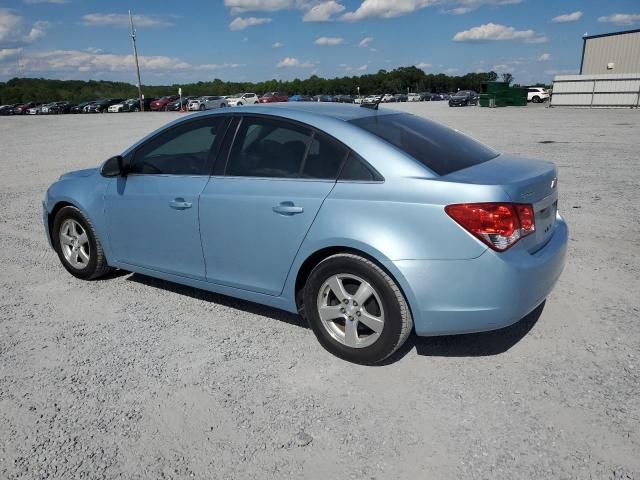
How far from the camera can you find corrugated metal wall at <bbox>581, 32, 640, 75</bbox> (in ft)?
146

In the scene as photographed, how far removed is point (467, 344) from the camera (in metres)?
3.62

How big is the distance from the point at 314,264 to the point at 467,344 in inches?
47.4

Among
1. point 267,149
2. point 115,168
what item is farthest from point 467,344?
point 115,168

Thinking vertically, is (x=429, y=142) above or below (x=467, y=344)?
above

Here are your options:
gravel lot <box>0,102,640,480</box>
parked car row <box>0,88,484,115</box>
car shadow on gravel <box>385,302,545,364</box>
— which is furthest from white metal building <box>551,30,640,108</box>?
car shadow on gravel <box>385,302,545,364</box>

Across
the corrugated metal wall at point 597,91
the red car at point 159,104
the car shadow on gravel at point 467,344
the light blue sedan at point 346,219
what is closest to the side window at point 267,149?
the light blue sedan at point 346,219

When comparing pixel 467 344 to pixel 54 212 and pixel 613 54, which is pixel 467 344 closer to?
pixel 54 212

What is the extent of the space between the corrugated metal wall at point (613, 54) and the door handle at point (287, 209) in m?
48.7

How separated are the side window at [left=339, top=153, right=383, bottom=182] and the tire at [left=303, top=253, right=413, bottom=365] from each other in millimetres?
474

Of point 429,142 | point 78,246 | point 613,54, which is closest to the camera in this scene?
point 429,142

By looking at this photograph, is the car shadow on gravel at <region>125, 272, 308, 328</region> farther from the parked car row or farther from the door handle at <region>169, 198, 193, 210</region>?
the parked car row

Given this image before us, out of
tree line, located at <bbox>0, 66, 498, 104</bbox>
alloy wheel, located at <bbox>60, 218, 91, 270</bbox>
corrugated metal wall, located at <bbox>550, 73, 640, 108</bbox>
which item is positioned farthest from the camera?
tree line, located at <bbox>0, 66, 498, 104</bbox>

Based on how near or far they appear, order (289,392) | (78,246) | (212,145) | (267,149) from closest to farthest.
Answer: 1. (289,392)
2. (267,149)
3. (212,145)
4. (78,246)

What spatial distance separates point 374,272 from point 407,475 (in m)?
1.12
